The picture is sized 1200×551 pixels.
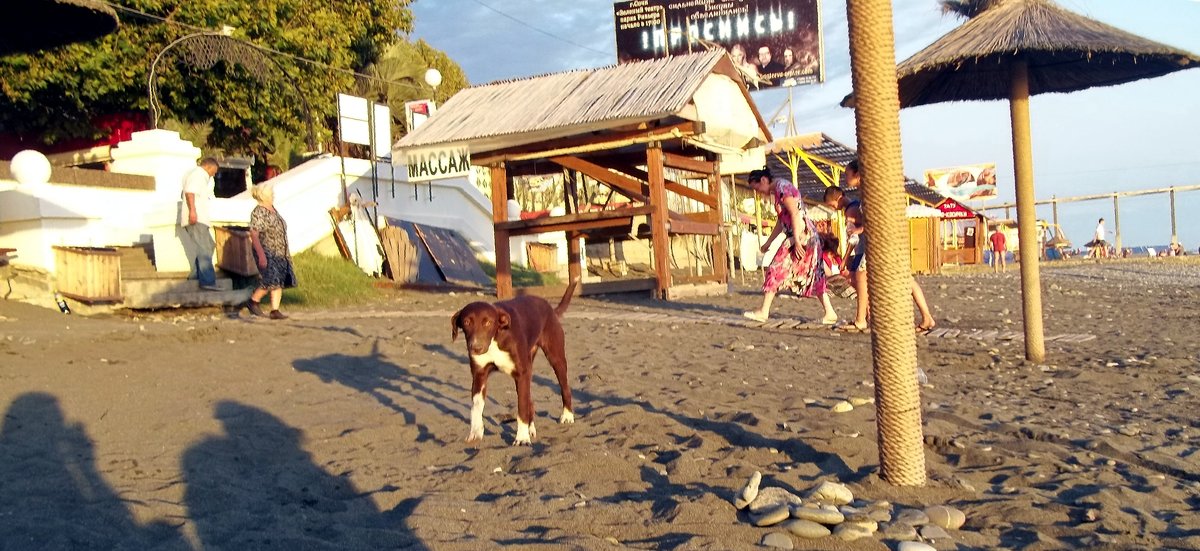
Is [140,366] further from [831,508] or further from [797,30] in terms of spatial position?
[797,30]

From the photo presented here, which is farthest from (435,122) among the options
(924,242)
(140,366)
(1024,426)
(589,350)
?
(924,242)

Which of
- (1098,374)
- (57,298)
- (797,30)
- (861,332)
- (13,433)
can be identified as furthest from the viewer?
(797,30)

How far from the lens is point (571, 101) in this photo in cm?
1503

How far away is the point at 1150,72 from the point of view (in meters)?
8.53

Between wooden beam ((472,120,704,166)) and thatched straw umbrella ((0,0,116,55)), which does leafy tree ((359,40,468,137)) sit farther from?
thatched straw umbrella ((0,0,116,55))

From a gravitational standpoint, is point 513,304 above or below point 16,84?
below

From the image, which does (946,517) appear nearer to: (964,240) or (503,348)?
(503,348)

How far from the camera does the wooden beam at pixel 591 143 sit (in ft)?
46.0

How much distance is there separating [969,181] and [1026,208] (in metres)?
51.7

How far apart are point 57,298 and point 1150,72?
470 inches

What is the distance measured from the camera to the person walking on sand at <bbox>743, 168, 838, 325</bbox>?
36.2 feet

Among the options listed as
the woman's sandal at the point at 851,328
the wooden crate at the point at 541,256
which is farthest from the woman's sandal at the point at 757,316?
the wooden crate at the point at 541,256

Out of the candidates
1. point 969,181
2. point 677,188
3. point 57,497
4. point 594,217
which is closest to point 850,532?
point 57,497

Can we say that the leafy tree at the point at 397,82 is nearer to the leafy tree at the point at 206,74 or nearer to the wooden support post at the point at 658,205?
the leafy tree at the point at 206,74
